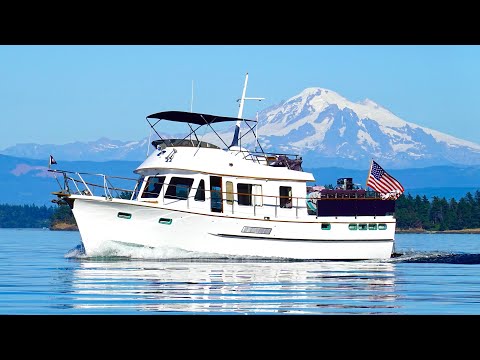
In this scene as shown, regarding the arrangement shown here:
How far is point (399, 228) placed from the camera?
132125 mm

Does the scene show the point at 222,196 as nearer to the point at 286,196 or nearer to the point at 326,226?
the point at 286,196

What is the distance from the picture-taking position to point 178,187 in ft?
106

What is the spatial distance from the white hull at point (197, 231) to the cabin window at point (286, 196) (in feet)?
2.98

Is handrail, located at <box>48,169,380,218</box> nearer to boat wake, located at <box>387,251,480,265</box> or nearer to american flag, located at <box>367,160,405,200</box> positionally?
american flag, located at <box>367,160,405,200</box>

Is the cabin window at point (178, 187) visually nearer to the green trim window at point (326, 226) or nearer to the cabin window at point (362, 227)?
the green trim window at point (326, 226)

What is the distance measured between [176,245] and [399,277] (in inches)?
315

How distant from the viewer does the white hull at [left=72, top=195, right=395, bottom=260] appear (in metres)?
31.2

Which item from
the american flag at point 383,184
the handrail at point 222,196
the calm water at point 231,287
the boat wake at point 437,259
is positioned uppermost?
the american flag at point 383,184

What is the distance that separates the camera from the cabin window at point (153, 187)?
32.7 metres

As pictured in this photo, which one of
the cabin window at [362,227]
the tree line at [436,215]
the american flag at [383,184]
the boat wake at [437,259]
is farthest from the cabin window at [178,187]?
the tree line at [436,215]

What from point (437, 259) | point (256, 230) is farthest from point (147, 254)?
point (437, 259)

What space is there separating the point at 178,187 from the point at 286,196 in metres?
4.46

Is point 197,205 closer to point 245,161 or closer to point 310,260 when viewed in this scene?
point 245,161
